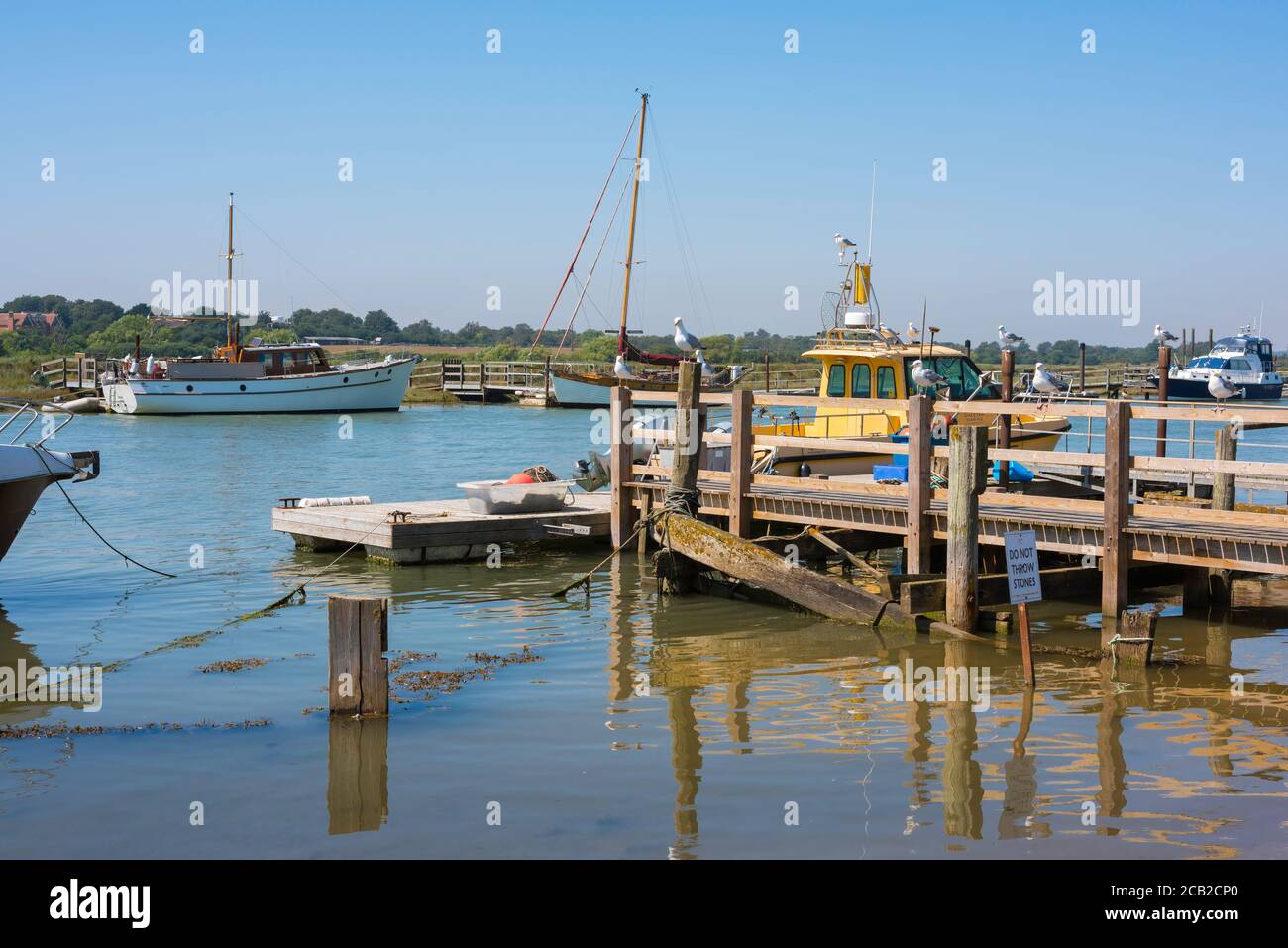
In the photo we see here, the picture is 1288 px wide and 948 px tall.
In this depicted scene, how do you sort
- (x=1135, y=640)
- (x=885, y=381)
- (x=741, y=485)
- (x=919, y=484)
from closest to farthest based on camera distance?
(x=1135, y=640)
(x=919, y=484)
(x=741, y=485)
(x=885, y=381)

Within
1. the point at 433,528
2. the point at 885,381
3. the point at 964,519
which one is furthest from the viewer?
the point at 885,381

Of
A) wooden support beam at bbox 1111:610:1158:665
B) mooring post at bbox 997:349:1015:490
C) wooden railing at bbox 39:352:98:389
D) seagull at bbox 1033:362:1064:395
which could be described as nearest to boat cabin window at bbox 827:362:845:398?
mooring post at bbox 997:349:1015:490

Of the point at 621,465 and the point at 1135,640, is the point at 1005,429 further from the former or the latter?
the point at 1135,640

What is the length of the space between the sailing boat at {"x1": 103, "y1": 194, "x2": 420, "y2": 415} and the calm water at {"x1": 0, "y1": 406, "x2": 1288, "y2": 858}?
42.5 m

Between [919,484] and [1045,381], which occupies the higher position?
[1045,381]

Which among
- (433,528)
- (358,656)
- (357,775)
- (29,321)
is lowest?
(357,775)

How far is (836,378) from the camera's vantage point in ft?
73.4

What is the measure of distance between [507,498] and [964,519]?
24.7 feet

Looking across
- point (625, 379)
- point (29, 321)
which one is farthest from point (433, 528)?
point (29, 321)

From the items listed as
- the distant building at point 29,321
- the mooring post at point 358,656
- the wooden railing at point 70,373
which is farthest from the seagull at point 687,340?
the distant building at point 29,321

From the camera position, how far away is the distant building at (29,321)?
12675cm

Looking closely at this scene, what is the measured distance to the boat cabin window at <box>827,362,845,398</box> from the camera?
73.1 ft

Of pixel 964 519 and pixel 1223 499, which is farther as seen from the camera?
pixel 1223 499
